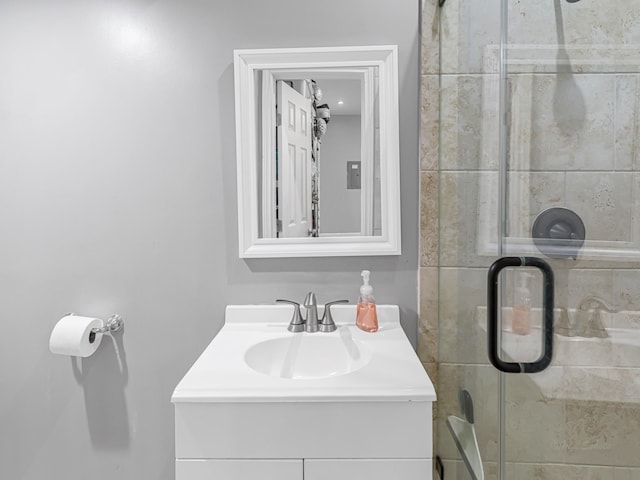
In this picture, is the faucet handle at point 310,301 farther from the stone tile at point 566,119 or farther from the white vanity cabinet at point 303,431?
the stone tile at point 566,119

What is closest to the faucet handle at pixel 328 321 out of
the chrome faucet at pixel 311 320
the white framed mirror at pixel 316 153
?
the chrome faucet at pixel 311 320

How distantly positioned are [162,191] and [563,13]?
4.05 ft

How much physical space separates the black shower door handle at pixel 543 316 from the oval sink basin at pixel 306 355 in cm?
44

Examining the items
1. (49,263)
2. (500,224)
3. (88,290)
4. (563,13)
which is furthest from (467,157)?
(49,263)

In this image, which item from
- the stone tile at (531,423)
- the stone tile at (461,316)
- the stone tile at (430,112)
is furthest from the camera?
the stone tile at (430,112)

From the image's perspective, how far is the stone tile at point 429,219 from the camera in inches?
57.0

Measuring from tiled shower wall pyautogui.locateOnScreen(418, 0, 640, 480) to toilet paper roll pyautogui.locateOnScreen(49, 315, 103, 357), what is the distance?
1153mm

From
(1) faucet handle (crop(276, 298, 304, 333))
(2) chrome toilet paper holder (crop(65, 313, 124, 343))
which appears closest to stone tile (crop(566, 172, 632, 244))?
(1) faucet handle (crop(276, 298, 304, 333))

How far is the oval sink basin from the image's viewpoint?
1.32 metres

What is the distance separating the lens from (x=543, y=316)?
804mm

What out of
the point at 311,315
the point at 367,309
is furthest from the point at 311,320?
the point at 367,309

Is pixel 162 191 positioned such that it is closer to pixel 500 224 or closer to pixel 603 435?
pixel 500 224

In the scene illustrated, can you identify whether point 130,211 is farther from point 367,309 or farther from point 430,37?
point 430,37

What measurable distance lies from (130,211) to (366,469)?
1100 mm
